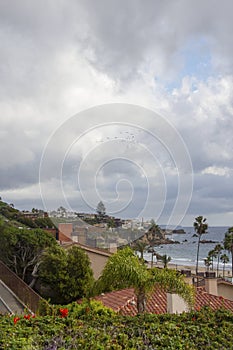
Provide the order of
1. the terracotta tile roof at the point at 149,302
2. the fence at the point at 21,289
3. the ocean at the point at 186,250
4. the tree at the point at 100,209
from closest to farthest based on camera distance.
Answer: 1. the terracotta tile roof at the point at 149,302
2. the fence at the point at 21,289
3. the tree at the point at 100,209
4. the ocean at the point at 186,250

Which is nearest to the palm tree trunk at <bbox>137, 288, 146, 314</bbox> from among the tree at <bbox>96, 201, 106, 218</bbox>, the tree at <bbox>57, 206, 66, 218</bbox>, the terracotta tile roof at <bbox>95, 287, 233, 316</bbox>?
the terracotta tile roof at <bbox>95, 287, 233, 316</bbox>

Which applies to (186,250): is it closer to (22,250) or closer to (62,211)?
(22,250)

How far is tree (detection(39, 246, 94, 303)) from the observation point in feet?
62.1

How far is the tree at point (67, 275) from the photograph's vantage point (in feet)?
62.1

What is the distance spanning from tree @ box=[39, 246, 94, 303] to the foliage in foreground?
49.7 ft

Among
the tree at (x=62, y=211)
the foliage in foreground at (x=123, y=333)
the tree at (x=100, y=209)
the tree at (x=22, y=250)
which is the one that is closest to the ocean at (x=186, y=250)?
the tree at (x=22, y=250)

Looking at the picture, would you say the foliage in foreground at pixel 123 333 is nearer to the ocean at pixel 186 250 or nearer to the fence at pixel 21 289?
the fence at pixel 21 289

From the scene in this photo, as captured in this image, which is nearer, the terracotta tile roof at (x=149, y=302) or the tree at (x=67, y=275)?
the terracotta tile roof at (x=149, y=302)

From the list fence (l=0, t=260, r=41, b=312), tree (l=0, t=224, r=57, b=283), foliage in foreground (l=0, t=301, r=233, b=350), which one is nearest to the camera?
foliage in foreground (l=0, t=301, r=233, b=350)

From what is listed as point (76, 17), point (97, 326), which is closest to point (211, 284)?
point (76, 17)

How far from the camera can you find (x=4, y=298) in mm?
16891

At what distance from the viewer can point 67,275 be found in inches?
754

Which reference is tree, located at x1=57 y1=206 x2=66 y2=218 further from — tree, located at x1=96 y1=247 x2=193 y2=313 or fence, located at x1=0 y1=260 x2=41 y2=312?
→ tree, located at x1=96 y1=247 x2=193 y2=313

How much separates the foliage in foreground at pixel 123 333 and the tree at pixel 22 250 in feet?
64.1
